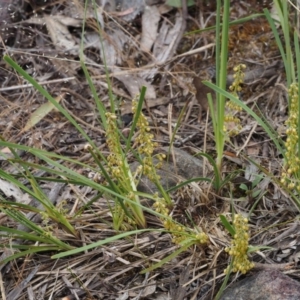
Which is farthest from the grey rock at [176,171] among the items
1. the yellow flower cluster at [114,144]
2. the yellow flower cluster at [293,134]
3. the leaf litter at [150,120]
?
the yellow flower cluster at [293,134]

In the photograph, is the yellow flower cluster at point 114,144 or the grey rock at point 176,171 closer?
the yellow flower cluster at point 114,144

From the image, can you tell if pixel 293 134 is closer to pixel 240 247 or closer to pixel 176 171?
pixel 240 247

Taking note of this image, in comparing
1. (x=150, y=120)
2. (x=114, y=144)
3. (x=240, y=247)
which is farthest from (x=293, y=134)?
(x=150, y=120)

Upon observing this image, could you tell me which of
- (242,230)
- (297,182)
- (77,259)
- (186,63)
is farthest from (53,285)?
(186,63)

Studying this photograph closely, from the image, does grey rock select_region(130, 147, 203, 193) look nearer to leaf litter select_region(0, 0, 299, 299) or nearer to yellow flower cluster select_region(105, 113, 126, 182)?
leaf litter select_region(0, 0, 299, 299)

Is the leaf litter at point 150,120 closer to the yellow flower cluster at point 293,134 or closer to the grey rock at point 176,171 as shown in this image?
the grey rock at point 176,171

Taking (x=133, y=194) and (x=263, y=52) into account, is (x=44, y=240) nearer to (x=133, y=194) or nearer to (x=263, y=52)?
(x=133, y=194)
